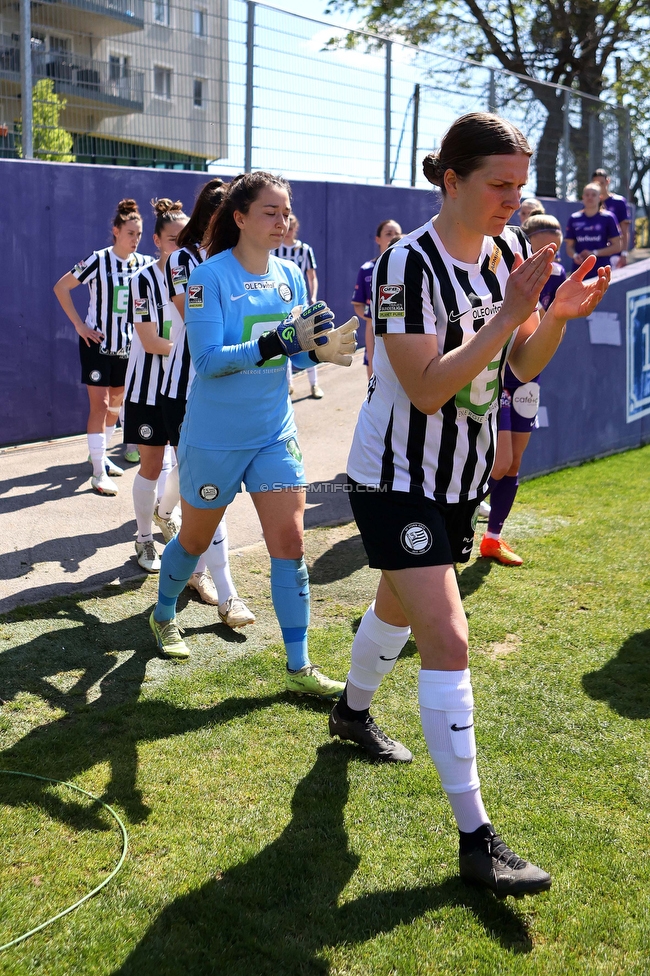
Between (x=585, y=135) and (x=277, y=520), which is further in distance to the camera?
(x=585, y=135)

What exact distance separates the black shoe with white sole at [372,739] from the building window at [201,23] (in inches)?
347

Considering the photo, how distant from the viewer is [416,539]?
2668 mm

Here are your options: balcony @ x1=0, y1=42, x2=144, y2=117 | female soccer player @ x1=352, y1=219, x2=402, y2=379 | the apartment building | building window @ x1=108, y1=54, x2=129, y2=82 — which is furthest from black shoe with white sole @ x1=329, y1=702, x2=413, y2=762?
building window @ x1=108, y1=54, x2=129, y2=82

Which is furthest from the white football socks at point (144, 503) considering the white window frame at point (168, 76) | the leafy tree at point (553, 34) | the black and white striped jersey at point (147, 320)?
the leafy tree at point (553, 34)

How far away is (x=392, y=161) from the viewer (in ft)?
41.7

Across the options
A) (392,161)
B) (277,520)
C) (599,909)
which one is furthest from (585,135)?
(599,909)

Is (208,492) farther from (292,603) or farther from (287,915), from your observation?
(287,915)

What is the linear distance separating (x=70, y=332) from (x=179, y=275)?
4948 millimetres

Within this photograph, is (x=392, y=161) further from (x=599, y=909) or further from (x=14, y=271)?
(x=599, y=909)

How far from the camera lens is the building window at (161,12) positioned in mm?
9562

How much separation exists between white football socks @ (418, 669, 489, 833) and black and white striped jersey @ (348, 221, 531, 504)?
0.54 metres

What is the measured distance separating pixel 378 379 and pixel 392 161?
35.4ft

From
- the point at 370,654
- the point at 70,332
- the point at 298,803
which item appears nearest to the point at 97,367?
the point at 70,332

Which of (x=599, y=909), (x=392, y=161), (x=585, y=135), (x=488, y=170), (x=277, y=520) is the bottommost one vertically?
(x=599, y=909)
